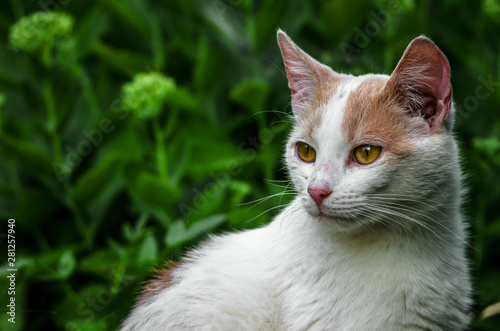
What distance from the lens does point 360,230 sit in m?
1.55

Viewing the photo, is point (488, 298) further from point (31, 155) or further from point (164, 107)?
point (31, 155)

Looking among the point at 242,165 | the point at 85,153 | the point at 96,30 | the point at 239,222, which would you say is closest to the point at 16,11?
the point at 96,30

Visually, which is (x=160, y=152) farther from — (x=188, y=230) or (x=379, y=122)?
(x=379, y=122)

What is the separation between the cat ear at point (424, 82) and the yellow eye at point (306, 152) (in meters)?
0.26

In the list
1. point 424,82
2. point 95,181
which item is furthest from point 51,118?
point 424,82

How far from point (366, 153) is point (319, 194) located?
0.16 m

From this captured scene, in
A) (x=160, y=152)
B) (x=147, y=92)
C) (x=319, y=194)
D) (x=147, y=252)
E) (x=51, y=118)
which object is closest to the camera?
(x=319, y=194)

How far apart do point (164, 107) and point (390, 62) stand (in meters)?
1.02

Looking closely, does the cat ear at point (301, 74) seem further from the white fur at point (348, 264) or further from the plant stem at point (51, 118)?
the plant stem at point (51, 118)

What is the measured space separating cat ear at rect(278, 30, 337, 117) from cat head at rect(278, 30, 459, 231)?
0.42 ft

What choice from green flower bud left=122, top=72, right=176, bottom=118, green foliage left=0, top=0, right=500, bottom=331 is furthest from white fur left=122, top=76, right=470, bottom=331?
green flower bud left=122, top=72, right=176, bottom=118

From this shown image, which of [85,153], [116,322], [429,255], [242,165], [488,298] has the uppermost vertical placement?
[85,153]

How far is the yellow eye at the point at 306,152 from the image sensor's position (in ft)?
5.10

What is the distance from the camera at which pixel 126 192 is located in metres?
2.94
